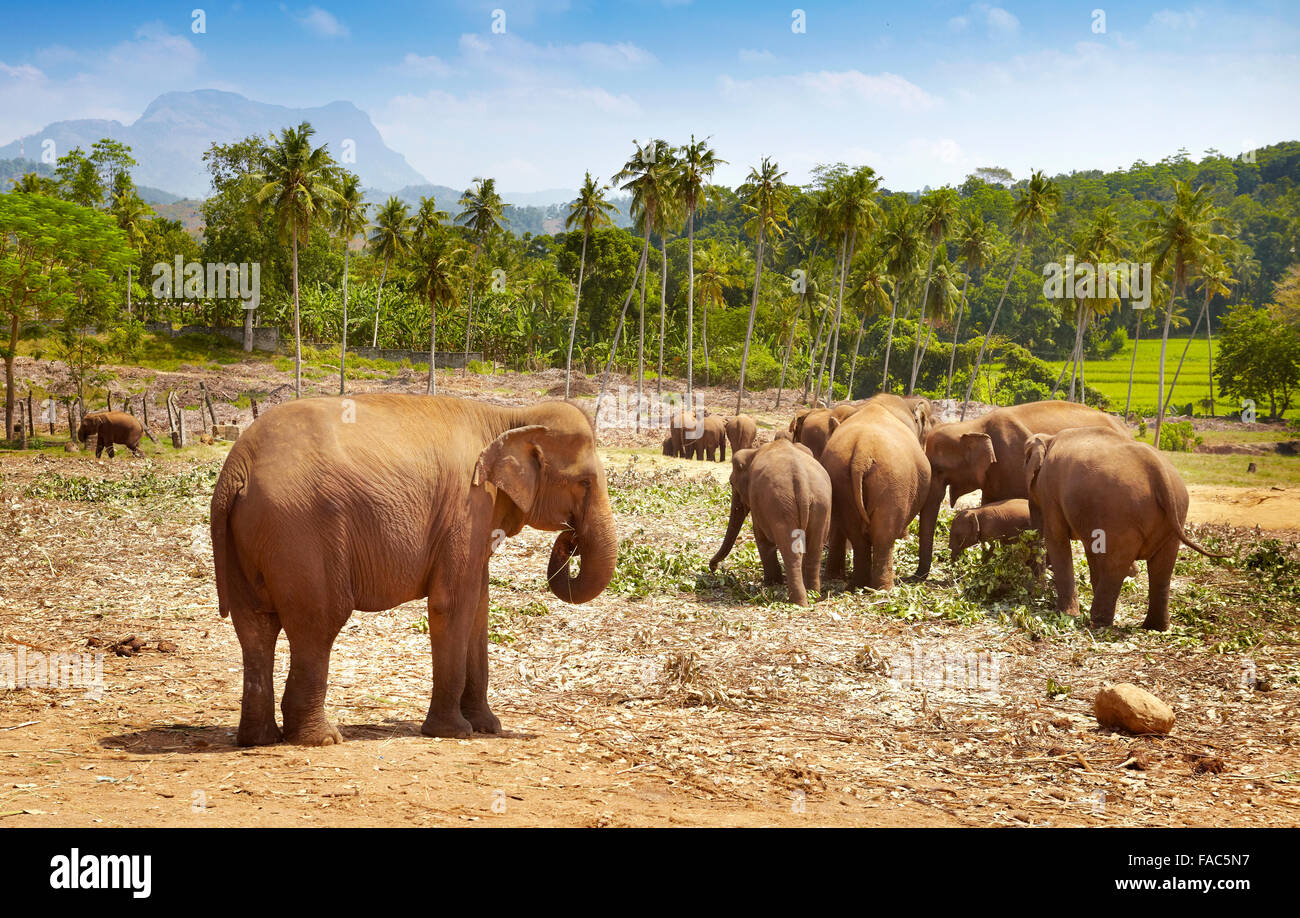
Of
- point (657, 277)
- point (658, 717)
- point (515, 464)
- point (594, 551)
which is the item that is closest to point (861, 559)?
point (658, 717)

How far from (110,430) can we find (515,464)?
24844 millimetres

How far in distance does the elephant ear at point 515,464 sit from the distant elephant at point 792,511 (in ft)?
18.9

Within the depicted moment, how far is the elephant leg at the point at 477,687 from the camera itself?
7.82 m

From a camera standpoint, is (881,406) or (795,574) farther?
(881,406)

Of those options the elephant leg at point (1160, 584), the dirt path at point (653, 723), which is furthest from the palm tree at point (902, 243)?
the dirt path at point (653, 723)

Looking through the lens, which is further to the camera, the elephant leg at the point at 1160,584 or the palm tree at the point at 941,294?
the palm tree at the point at 941,294

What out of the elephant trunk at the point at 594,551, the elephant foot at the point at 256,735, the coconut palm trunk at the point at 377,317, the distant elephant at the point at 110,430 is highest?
the coconut palm trunk at the point at 377,317

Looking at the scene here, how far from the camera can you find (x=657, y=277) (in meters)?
82.5

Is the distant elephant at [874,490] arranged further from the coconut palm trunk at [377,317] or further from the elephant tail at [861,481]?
the coconut palm trunk at [377,317]

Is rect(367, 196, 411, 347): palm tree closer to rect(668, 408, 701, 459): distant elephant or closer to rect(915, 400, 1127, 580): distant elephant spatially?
rect(668, 408, 701, 459): distant elephant

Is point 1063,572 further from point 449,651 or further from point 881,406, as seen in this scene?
point 449,651

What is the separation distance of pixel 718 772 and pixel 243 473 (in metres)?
3.78

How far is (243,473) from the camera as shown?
672 cm

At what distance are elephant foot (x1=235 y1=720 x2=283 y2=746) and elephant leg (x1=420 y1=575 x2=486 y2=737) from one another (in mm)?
1075
